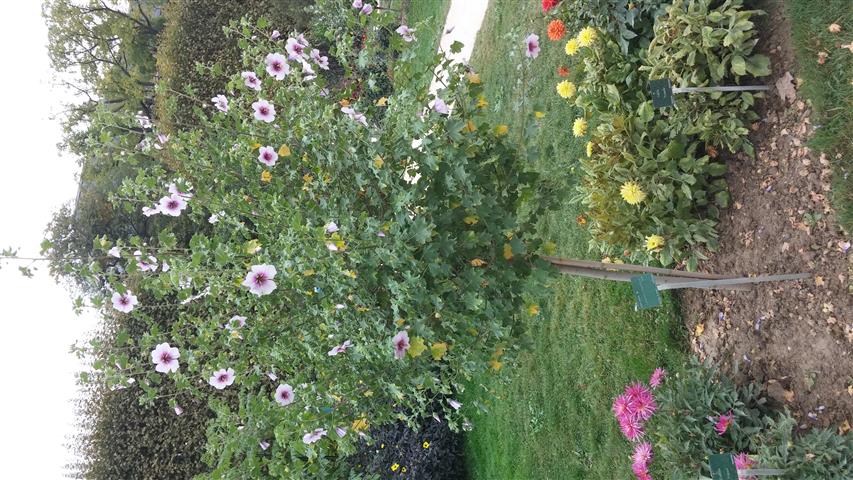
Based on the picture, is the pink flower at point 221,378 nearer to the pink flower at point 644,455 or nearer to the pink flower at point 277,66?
the pink flower at point 277,66

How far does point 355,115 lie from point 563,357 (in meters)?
2.55

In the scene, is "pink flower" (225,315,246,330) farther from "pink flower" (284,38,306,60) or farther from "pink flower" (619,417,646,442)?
"pink flower" (619,417,646,442)

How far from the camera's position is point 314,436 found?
2916mm

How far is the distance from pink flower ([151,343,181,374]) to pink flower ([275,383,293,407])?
0.51m

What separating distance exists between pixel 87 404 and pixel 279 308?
6807 millimetres

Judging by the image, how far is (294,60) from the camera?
332 centimetres

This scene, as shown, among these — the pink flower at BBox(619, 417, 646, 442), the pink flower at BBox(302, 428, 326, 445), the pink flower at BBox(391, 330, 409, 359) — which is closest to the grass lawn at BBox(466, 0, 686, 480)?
the pink flower at BBox(619, 417, 646, 442)

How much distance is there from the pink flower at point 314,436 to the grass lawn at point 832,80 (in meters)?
Answer: 2.50

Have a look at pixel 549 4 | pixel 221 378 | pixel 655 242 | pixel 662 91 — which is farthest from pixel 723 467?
pixel 549 4

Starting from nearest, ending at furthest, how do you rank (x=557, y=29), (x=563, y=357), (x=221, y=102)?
(x=221, y=102) < (x=557, y=29) < (x=563, y=357)

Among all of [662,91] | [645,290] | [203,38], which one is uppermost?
[203,38]

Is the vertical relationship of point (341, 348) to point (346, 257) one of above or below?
below

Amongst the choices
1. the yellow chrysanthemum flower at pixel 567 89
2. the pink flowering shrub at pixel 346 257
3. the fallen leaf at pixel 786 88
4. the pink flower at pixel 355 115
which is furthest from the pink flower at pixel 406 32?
the fallen leaf at pixel 786 88

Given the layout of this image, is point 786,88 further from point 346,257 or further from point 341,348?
point 341,348
